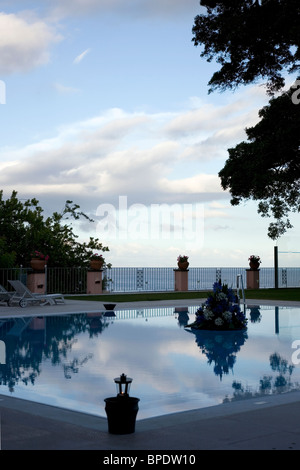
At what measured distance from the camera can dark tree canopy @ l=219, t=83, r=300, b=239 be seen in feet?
94.7

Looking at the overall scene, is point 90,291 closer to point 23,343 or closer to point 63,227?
point 63,227

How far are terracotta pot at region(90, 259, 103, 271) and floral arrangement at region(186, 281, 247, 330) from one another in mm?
14881

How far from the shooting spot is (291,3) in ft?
76.6

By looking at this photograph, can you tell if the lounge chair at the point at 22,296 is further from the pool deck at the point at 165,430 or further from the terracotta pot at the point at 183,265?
the pool deck at the point at 165,430

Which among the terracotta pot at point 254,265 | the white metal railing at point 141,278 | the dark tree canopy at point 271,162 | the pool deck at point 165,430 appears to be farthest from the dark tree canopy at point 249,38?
the pool deck at point 165,430

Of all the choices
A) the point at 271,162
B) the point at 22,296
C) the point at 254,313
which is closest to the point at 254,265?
the point at 271,162

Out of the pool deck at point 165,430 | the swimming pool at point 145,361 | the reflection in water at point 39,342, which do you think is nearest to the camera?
the pool deck at point 165,430

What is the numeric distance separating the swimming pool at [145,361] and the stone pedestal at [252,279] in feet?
60.4

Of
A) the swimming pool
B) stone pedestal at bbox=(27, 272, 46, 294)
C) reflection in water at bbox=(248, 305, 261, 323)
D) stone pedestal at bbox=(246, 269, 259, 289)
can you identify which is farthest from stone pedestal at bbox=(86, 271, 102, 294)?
the swimming pool

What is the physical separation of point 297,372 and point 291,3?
55.8 ft

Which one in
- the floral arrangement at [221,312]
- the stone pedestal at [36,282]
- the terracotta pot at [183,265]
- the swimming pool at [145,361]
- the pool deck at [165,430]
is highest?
the terracotta pot at [183,265]

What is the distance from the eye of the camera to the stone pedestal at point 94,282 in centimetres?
3193

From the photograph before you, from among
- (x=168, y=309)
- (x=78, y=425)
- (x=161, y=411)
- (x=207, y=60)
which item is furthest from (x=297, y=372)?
(x=207, y=60)

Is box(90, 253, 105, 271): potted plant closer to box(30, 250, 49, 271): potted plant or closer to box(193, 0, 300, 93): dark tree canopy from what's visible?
box(30, 250, 49, 271): potted plant
